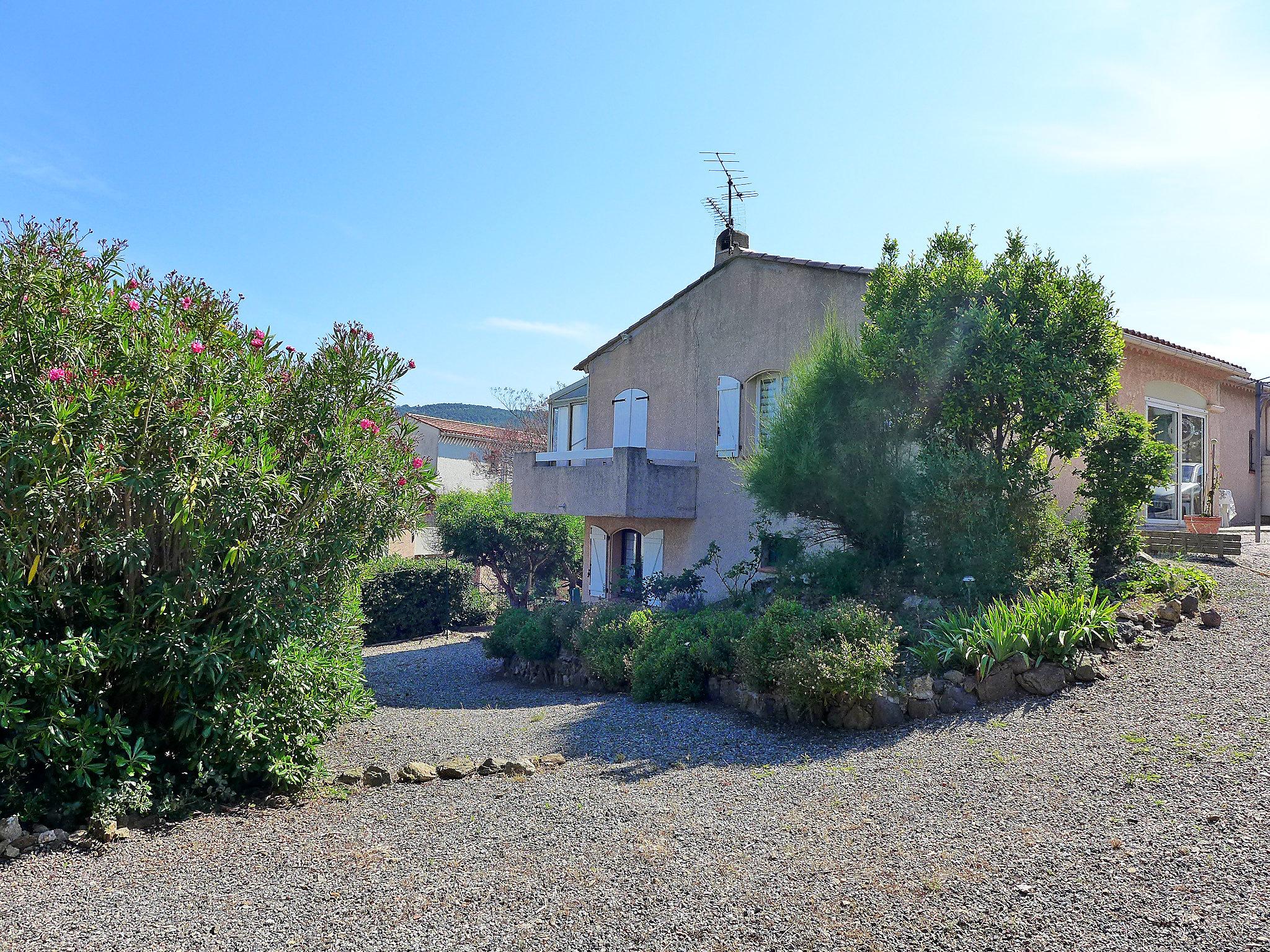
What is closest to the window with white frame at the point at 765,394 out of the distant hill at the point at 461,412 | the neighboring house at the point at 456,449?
the neighboring house at the point at 456,449

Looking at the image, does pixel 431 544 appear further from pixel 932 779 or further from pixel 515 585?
pixel 932 779

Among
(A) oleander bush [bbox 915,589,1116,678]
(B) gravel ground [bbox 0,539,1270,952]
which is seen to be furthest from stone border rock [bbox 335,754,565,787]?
(A) oleander bush [bbox 915,589,1116,678]

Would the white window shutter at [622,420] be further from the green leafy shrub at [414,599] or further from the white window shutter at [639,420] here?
the green leafy shrub at [414,599]

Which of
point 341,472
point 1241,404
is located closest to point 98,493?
point 341,472

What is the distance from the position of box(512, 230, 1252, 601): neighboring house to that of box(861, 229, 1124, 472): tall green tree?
2.99 metres

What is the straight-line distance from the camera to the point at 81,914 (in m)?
4.50

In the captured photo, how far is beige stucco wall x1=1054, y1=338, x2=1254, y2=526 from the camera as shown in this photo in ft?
46.9

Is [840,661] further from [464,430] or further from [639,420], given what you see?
[464,430]

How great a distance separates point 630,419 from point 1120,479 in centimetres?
1040

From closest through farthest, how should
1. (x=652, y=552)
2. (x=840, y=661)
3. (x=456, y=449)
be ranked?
(x=840, y=661)
(x=652, y=552)
(x=456, y=449)

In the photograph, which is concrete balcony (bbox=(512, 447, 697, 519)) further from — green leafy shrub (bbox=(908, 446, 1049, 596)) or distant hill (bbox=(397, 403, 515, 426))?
distant hill (bbox=(397, 403, 515, 426))

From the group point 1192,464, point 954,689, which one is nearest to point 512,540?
point 1192,464

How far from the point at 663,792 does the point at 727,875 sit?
161 centimetres

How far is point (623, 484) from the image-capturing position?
15.8 m
